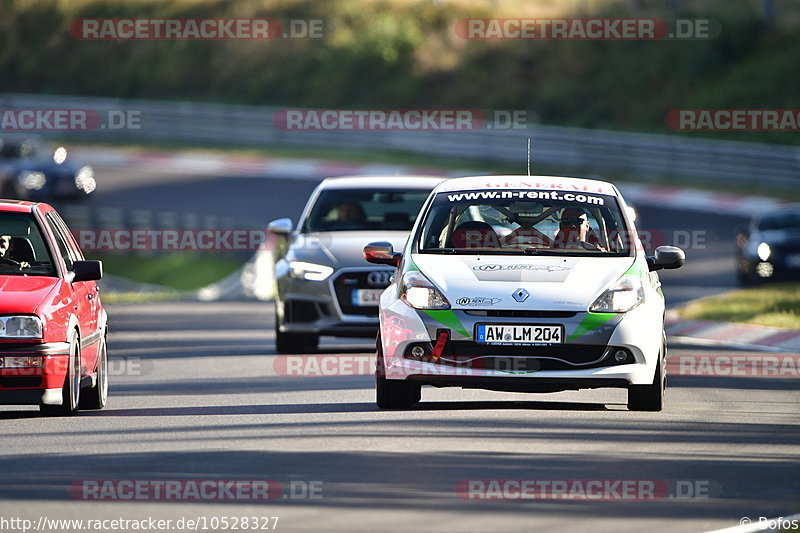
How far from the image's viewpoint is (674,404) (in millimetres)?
13375

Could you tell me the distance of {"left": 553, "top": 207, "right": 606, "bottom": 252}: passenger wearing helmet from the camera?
1288cm

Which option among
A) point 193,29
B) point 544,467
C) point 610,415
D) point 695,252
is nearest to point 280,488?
point 544,467

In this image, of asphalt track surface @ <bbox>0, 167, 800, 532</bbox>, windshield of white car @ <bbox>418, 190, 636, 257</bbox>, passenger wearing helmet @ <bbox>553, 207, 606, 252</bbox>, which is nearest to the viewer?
asphalt track surface @ <bbox>0, 167, 800, 532</bbox>

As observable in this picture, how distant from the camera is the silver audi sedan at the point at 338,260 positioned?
17.0m
